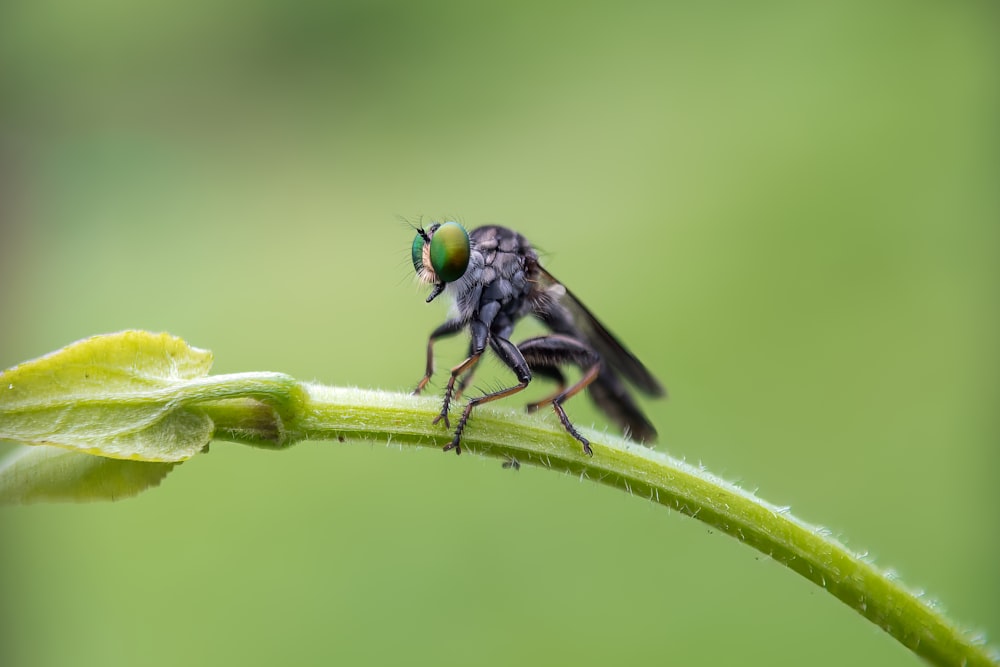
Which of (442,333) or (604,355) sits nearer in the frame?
(442,333)

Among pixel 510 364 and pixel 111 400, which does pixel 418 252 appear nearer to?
pixel 510 364

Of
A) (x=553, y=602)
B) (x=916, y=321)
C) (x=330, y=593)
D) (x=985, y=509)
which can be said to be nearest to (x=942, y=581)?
(x=985, y=509)

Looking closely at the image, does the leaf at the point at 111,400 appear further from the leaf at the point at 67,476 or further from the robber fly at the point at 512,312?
the robber fly at the point at 512,312

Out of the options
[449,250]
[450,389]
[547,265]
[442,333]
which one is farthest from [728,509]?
[547,265]

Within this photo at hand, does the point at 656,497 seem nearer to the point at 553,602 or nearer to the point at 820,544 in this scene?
the point at 820,544

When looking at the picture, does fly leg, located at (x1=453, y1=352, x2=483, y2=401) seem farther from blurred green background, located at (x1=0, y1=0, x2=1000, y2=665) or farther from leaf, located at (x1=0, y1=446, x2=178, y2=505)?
blurred green background, located at (x1=0, y1=0, x2=1000, y2=665)

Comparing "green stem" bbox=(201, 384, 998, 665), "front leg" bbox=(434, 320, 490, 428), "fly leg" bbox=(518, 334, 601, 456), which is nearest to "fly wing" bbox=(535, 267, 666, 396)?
"fly leg" bbox=(518, 334, 601, 456)
